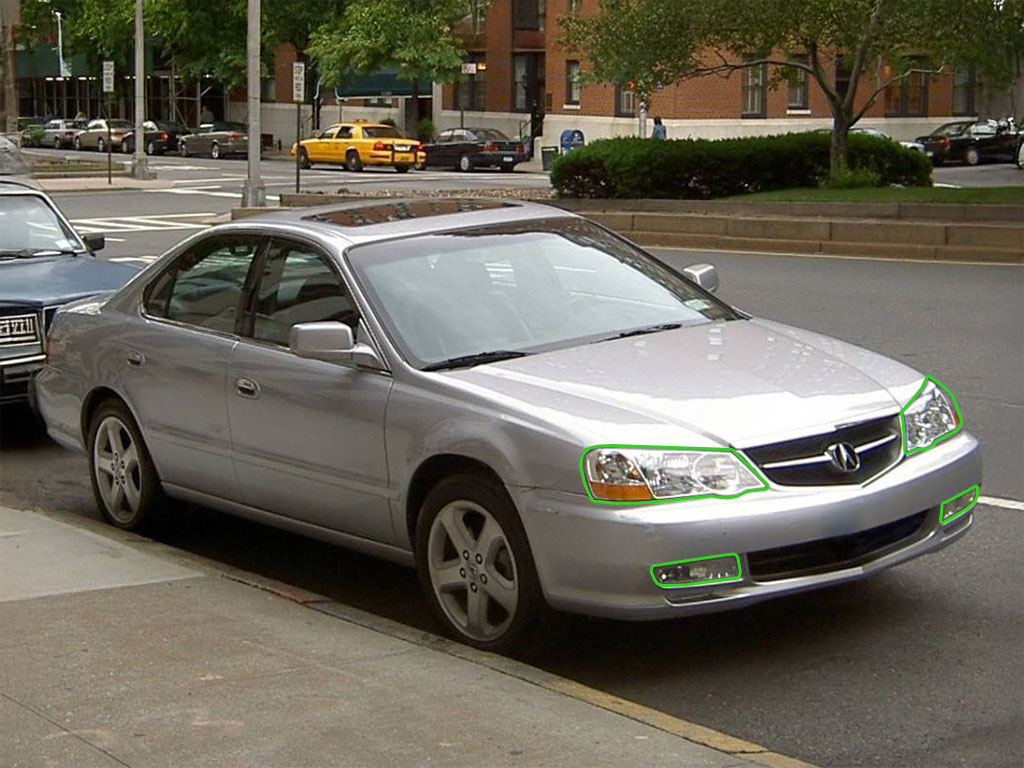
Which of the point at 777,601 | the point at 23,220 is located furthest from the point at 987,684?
the point at 23,220

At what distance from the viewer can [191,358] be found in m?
7.71

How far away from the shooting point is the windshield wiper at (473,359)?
6516mm

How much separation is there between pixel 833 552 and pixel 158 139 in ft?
221

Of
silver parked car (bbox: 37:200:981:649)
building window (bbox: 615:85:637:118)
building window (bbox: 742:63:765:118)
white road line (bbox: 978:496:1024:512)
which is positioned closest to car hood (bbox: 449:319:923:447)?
silver parked car (bbox: 37:200:981:649)

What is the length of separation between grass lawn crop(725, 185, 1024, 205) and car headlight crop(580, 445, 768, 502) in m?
19.3

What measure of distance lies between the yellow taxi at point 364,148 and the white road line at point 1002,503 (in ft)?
158

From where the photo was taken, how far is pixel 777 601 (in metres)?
6.69

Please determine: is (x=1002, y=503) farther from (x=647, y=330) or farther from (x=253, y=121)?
(x=253, y=121)

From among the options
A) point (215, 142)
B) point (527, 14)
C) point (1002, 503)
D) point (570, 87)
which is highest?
point (527, 14)

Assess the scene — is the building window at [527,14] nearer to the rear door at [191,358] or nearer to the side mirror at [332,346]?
the rear door at [191,358]

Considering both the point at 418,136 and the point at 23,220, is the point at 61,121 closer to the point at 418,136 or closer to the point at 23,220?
the point at 418,136

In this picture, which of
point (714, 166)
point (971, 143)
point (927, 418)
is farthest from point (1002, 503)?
point (971, 143)

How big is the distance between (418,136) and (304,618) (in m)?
63.5

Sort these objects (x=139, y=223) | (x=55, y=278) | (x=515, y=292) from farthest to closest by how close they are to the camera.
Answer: (x=139, y=223) < (x=55, y=278) < (x=515, y=292)
